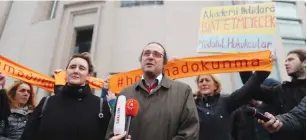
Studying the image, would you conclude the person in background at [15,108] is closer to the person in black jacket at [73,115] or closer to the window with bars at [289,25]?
the person in black jacket at [73,115]

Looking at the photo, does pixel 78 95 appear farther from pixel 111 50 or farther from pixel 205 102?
pixel 111 50

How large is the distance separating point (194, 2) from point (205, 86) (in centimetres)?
608

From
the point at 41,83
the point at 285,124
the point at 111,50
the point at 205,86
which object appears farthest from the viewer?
the point at 111,50

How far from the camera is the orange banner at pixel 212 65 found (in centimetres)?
352

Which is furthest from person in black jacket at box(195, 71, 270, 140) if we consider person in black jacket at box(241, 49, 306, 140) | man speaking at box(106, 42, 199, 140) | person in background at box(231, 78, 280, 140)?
man speaking at box(106, 42, 199, 140)

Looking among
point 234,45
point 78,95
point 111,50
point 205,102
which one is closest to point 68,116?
point 78,95

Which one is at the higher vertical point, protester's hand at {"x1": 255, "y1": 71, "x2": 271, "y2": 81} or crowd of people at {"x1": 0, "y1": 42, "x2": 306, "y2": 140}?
protester's hand at {"x1": 255, "y1": 71, "x2": 271, "y2": 81}

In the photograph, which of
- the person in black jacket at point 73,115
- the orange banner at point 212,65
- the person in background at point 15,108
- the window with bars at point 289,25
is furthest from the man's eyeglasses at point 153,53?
the window with bars at point 289,25

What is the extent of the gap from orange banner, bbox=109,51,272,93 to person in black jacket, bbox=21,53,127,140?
1748 millimetres

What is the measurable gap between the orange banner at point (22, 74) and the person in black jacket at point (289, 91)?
326 cm

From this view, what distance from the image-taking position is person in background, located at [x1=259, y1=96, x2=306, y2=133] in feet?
6.89

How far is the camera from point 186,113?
75.9 inches

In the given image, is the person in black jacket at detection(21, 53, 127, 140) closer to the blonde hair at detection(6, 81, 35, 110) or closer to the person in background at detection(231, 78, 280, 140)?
the blonde hair at detection(6, 81, 35, 110)

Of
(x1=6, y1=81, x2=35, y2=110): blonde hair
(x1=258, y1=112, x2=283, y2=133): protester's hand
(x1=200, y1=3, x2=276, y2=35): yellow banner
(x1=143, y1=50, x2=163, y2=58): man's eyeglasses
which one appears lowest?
(x1=258, y1=112, x2=283, y2=133): protester's hand
